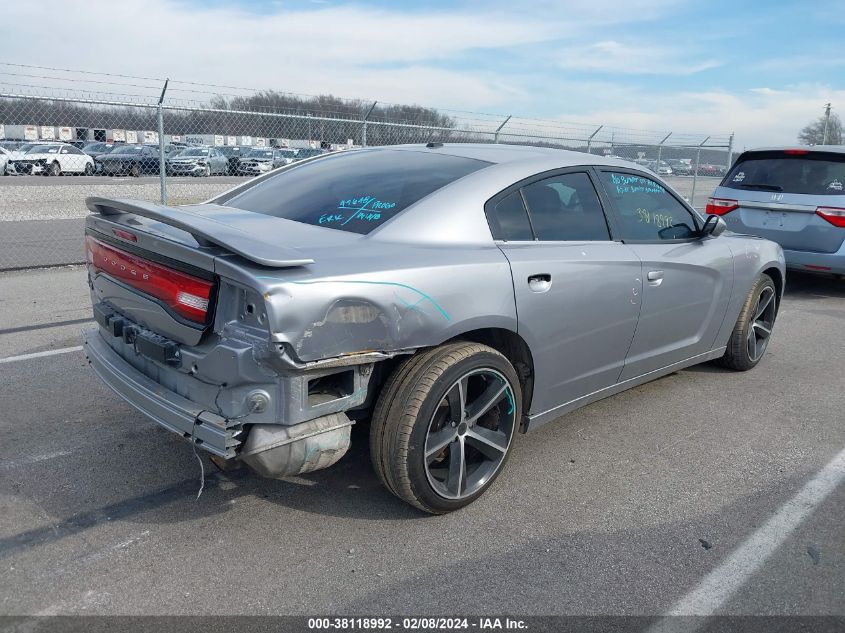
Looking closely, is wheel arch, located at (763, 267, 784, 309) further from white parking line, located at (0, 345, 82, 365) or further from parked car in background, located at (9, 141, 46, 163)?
parked car in background, located at (9, 141, 46, 163)

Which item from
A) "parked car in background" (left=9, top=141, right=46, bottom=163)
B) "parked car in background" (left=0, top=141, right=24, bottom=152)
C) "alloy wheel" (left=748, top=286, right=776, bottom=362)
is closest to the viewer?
"alloy wheel" (left=748, top=286, right=776, bottom=362)

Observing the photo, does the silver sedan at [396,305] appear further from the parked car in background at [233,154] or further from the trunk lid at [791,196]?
the parked car in background at [233,154]

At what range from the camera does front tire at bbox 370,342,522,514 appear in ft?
9.45

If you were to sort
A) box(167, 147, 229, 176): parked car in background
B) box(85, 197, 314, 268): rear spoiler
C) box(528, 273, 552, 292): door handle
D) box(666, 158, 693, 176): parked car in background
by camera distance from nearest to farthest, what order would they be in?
1. box(85, 197, 314, 268): rear spoiler
2. box(528, 273, 552, 292): door handle
3. box(666, 158, 693, 176): parked car in background
4. box(167, 147, 229, 176): parked car in background

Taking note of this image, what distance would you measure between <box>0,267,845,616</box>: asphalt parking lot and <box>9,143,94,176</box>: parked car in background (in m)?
16.5

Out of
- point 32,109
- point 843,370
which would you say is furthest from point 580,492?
point 32,109

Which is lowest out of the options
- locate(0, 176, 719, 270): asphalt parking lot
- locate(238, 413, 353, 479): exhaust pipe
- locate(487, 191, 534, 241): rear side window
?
locate(0, 176, 719, 270): asphalt parking lot

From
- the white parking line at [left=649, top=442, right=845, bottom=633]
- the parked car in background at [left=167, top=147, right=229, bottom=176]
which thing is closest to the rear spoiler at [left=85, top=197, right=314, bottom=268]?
the white parking line at [left=649, top=442, right=845, bottom=633]

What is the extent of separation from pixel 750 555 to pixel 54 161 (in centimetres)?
2346

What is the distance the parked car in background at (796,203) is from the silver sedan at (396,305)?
167 inches

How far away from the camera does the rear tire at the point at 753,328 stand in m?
5.07

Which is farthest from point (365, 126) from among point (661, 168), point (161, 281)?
point (661, 168)

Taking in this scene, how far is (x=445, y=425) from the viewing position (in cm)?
310

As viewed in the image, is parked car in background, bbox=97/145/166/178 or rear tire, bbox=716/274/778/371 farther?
parked car in background, bbox=97/145/166/178
